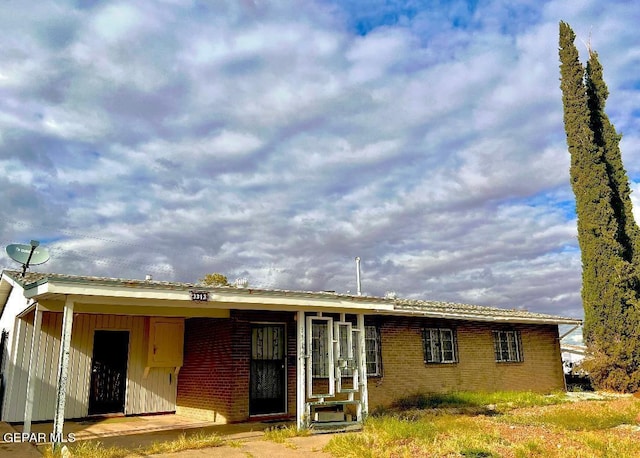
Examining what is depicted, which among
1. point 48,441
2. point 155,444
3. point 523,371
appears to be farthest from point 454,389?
point 48,441

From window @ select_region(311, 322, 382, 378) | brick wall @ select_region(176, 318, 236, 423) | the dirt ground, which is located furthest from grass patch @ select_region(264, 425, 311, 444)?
brick wall @ select_region(176, 318, 236, 423)

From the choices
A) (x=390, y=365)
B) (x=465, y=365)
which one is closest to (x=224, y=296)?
(x=390, y=365)

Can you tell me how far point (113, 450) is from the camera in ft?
25.0

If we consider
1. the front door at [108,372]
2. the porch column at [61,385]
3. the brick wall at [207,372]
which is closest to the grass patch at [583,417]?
the brick wall at [207,372]

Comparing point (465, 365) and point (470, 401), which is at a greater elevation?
point (465, 365)

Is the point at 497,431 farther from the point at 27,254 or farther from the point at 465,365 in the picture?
the point at 27,254

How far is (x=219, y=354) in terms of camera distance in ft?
38.5

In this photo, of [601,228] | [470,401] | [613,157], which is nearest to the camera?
[470,401]

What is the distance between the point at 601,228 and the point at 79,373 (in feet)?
59.3

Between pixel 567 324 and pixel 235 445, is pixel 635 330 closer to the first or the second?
pixel 567 324

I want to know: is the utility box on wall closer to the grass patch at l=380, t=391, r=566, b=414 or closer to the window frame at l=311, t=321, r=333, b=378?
the window frame at l=311, t=321, r=333, b=378

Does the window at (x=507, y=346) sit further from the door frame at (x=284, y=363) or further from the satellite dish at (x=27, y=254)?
the satellite dish at (x=27, y=254)

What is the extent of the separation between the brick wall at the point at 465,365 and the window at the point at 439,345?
0.56ft

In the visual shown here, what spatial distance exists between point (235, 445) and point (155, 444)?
126 centimetres
